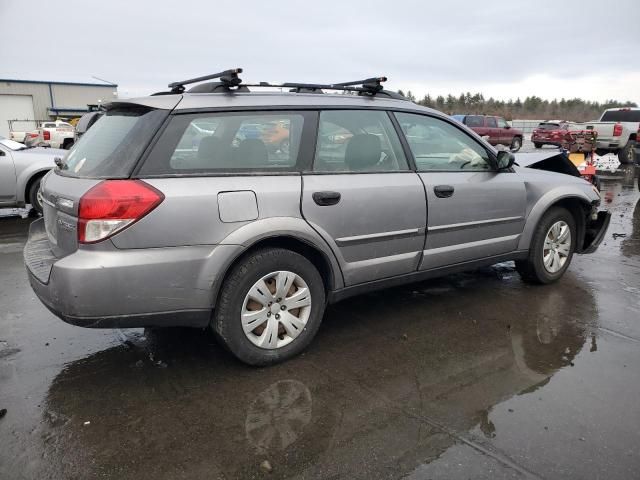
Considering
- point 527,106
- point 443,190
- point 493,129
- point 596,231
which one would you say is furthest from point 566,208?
point 527,106

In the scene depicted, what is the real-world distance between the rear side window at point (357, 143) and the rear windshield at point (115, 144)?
108cm

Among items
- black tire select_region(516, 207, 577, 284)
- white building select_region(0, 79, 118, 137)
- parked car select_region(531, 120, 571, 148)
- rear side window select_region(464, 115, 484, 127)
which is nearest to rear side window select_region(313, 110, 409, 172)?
black tire select_region(516, 207, 577, 284)

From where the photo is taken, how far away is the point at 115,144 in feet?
10.0

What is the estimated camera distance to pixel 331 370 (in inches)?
130

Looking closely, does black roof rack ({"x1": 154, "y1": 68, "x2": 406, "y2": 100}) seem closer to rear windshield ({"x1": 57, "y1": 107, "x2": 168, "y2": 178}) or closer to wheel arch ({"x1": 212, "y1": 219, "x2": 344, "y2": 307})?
rear windshield ({"x1": 57, "y1": 107, "x2": 168, "y2": 178})

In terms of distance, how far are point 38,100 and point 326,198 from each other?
2230 inches

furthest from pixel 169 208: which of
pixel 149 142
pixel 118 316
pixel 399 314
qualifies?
pixel 399 314

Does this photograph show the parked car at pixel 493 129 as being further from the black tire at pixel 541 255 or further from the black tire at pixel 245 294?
the black tire at pixel 245 294

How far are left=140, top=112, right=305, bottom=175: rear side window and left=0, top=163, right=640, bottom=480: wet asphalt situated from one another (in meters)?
1.30

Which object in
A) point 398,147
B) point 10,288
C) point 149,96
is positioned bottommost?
point 10,288

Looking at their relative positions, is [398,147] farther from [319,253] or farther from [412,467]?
[412,467]

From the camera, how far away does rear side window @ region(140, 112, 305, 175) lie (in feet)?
9.73

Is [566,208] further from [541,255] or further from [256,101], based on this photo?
[256,101]

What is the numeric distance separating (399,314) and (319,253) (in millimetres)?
1220
